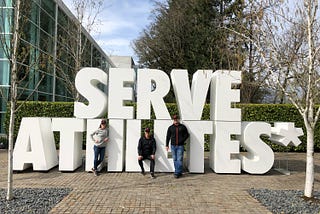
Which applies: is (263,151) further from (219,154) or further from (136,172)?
(136,172)

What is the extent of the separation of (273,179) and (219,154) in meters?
1.69

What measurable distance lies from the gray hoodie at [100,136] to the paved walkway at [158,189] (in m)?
0.92

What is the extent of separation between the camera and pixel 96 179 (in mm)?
8938

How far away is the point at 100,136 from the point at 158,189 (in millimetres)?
2722

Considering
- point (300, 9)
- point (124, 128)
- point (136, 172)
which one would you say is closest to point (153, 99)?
point (124, 128)

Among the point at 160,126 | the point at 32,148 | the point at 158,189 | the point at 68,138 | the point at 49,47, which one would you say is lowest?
the point at 158,189

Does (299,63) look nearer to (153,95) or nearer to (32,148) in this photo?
(153,95)

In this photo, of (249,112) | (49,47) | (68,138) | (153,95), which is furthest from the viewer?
(49,47)

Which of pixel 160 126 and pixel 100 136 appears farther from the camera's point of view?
pixel 160 126

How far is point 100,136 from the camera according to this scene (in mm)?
9641

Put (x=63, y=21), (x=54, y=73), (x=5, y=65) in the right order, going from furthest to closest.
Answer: (x=63, y=21), (x=54, y=73), (x=5, y=65)

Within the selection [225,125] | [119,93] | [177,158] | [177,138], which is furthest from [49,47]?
[225,125]

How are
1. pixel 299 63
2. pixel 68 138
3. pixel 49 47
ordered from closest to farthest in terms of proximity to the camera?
pixel 299 63
pixel 68 138
pixel 49 47

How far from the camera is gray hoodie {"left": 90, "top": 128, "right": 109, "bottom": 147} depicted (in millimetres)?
9620
